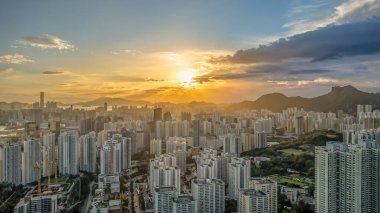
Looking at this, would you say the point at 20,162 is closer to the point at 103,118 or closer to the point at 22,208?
the point at 22,208

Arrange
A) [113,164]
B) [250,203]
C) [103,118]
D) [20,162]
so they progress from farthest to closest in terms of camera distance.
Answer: [103,118] < [113,164] < [20,162] < [250,203]

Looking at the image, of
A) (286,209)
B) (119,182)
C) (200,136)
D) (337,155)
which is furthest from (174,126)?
(337,155)

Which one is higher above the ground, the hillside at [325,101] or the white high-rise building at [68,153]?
the hillside at [325,101]

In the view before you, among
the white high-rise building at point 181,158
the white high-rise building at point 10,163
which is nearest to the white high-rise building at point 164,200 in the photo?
the white high-rise building at point 10,163

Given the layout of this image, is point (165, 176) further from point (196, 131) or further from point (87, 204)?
point (196, 131)

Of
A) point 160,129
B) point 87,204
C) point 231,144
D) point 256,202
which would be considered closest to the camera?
point 256,202

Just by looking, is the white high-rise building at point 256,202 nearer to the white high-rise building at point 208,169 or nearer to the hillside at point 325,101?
the white high-rise building at point 208,169

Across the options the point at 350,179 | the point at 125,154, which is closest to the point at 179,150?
the point at 125,154
